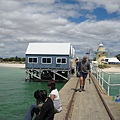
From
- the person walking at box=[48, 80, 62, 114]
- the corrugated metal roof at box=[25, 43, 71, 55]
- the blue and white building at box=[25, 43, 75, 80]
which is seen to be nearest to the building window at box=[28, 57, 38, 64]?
the blue and white building at box=[25, 43, 75, 80]

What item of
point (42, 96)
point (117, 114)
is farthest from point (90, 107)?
point (42, 96)

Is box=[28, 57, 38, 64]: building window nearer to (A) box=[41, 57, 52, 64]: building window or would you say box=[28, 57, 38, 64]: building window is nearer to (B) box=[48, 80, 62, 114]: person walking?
(A) box=[41, 57, 52, 64]: building window

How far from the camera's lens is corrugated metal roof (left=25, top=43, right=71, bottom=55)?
3130 centimetres

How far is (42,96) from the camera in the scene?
5133 millimetres

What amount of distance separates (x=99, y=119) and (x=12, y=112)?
6582 millimetres

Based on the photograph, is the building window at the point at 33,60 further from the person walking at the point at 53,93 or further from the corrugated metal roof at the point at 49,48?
the person walking at the point at 53,93

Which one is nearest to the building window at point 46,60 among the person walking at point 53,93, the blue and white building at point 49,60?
the blue and white building at point 49,60

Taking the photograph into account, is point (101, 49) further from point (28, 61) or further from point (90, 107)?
point (90, 107)

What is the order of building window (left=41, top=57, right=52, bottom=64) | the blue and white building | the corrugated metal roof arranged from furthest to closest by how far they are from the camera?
the corrugated metal roof, building window (left=41, top=57, right=52, bottom=64), the blue and white building

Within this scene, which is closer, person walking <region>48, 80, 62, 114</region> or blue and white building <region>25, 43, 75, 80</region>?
person walking <region>48, 80, 62, 114</region>

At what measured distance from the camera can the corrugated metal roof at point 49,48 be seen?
3130 cm

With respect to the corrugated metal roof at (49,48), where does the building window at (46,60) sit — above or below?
below

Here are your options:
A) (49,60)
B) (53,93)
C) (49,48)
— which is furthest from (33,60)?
(53,93)

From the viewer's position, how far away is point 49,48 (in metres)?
32.2
